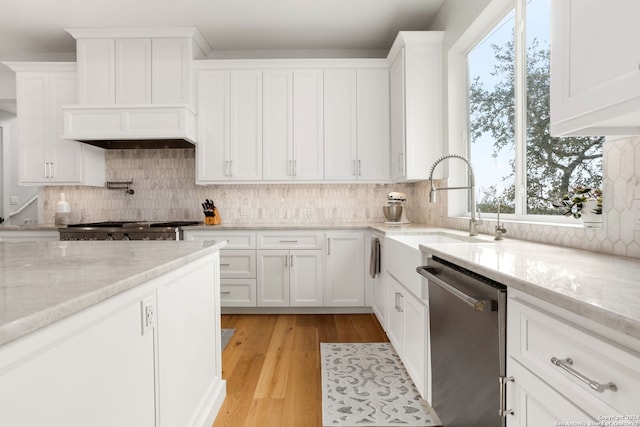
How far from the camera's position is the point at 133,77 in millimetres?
3668

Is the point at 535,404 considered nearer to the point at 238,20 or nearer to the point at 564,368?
the point at 564,368

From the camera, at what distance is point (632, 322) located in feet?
2.08

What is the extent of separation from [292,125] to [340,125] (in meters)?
0.50

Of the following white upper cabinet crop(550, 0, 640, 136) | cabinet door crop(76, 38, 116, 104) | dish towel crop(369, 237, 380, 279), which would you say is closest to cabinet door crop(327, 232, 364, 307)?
dish towel crop(369, 237, 380, 279)

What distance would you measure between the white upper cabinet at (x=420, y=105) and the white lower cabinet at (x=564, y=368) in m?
2.46

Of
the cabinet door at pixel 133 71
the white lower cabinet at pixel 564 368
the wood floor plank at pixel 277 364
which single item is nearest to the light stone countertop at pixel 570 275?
the white lower cabinet at pixel 564 368

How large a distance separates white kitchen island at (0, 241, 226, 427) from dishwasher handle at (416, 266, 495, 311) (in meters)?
1.02

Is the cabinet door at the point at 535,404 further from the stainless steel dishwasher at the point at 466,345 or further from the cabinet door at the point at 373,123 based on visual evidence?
the cabinet door at the point at 373,123

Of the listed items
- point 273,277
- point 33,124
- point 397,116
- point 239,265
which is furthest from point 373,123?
point 33,124

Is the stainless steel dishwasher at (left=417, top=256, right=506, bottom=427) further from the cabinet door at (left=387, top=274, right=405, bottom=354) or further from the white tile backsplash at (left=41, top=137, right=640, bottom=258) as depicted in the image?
the white tile backsplash at (left=41, top=137, right=640, bottom=258)

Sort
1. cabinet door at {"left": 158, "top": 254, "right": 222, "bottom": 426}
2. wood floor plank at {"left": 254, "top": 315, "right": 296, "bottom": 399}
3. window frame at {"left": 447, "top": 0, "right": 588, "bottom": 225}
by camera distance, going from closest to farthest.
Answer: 1. cabinet door at {"left": 158, "top": 254, "right": 222, "bottom": 426}
2. wood floor plank at {"left": 254, "top": 315, "right": 296, "bottom": 399}
3. window frame at {"left": 447, "top": 0, "right": 588, "bottom": 225}

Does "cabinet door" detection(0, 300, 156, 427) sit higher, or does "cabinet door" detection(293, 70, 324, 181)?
"cabinet door" detection(293, 70, 324, 181)

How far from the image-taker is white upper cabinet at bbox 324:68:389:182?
3820 mm

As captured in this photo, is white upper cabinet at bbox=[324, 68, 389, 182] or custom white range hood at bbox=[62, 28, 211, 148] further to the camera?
white upper cabinet at bbox=[324, 68, 389, 182]
